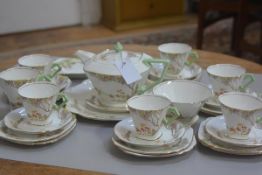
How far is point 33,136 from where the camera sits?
994 mm

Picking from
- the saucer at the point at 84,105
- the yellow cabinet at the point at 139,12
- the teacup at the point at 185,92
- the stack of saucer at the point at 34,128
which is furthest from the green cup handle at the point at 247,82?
the yellow cabinet at the point at 139,12

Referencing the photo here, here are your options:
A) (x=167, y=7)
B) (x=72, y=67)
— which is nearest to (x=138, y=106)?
(x=72, y=67)

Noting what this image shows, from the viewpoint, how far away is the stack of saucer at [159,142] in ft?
3.02

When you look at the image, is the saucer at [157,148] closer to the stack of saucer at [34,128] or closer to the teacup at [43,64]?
the stack of saucer at [34,128]

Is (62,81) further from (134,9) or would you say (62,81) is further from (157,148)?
(134,9)

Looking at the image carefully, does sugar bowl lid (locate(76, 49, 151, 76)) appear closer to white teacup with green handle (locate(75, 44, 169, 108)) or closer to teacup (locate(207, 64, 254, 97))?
white teacup with green handle (locate(75, 44, 169, 108))

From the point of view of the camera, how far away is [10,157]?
94cm

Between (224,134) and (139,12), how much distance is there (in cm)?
267

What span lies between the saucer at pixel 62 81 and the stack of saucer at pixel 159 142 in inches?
12.6

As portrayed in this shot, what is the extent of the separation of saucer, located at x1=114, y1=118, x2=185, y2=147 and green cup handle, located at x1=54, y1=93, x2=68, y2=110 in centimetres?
16

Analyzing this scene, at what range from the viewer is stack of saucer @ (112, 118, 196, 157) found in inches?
36.2

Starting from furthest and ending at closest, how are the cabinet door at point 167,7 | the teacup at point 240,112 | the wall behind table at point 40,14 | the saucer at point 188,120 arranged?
the cabinet door at point 167,7, the wall behind table at point 40,14, the saucer at point 188,120, the teacup at point 240,112

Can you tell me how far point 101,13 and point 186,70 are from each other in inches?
95.5

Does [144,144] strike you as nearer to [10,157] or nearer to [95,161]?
[95,161]
